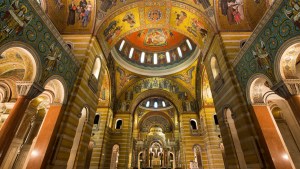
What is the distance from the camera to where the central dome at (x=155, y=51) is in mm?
18891

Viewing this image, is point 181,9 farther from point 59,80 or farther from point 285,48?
point 59,80

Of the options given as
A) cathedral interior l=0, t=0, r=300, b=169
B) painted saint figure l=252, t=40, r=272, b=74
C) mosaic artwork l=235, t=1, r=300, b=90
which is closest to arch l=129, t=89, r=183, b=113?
cathedral interior l=0, t=0, r=300, b=169

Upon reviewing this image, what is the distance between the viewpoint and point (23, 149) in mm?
9445

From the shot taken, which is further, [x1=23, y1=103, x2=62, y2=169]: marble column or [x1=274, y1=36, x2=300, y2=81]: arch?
[x1=23, y1=103, x2=62, y2=169]: marble column

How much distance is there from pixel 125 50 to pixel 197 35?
1054 cm

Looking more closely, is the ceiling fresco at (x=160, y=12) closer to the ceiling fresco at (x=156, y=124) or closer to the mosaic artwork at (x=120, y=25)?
the mosaic artwork at (x=120, y=25)

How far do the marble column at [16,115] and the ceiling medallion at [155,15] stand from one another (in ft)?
29.5

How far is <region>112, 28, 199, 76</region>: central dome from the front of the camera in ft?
62.0

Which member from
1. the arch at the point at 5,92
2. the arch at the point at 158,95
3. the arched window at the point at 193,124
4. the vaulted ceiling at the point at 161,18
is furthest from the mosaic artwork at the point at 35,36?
the arched window at the point at 193,124

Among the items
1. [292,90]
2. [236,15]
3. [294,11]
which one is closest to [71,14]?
[236,15]

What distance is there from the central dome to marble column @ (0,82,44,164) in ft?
42.3

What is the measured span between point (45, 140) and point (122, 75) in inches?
529

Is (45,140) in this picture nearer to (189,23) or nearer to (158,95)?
(189,23)

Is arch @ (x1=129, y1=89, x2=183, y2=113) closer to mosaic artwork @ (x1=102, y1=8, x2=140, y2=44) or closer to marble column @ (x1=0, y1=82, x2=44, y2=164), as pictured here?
mosaic artwork @ (x1=102, y1=8, x2=140, y2=44)
